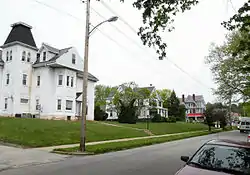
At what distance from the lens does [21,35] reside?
3725 centimetres

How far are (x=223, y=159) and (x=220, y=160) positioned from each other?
8 cm

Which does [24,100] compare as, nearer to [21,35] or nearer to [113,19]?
[21,35]

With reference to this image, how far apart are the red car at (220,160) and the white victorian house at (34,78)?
31238mm

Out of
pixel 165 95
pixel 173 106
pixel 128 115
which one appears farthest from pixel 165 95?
pixel 128 115

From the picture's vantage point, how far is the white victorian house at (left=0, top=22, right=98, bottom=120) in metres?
36.3

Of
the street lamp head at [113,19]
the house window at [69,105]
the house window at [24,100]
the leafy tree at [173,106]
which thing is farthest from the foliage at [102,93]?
the street lamp head at [113,19]

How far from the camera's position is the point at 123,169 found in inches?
421

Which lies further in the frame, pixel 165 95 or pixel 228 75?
pixel 165 95

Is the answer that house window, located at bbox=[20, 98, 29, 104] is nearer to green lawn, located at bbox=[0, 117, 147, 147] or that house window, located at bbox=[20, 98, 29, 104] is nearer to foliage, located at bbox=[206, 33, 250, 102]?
green lawn, located at bbox=[0, 117, 147, 147]

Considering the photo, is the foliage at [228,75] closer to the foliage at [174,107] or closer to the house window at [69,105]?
the house window at [69,105]

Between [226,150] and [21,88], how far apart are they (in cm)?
3403

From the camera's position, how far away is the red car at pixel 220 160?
5.45 metres

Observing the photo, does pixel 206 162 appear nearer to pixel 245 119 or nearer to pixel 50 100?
pixel 50 100

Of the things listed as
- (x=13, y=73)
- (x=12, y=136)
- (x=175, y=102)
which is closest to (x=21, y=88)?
(x=13, y=73)
